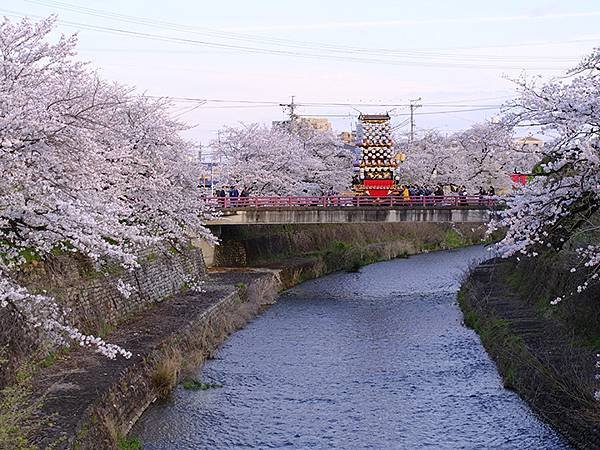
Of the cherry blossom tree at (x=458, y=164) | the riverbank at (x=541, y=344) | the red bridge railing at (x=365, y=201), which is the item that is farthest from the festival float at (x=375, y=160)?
the riverbank at (x=541, y=344)

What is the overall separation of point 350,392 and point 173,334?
402cm

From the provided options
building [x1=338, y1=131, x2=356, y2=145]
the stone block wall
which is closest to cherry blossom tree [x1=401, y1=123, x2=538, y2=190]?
building [x1=338, y1=131, x2=356, y2=145]

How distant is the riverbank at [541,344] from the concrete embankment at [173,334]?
6543 millimetres

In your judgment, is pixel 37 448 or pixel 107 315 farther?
pixel 107 315

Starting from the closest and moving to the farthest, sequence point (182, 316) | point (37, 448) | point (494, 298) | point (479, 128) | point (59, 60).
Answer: point (37, 448), point (59, 60), point (182, 316), point (494, 298), point (479, 128)

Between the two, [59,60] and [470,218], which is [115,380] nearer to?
[59,60]

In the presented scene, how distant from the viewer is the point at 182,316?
1936 centimetres

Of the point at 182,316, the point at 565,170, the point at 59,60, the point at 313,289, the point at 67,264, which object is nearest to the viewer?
the point at 565,170

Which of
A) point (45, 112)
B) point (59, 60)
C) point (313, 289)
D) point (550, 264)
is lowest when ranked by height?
point (313, 289)

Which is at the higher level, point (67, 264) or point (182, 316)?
point (67, 264)

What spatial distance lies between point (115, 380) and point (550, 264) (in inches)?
450

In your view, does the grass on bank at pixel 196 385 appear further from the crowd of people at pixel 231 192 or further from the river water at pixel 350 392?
the crowd of people at pixel 231 192

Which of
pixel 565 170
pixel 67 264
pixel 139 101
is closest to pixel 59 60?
pixel 67 264

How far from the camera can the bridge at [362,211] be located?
31.7 meters
